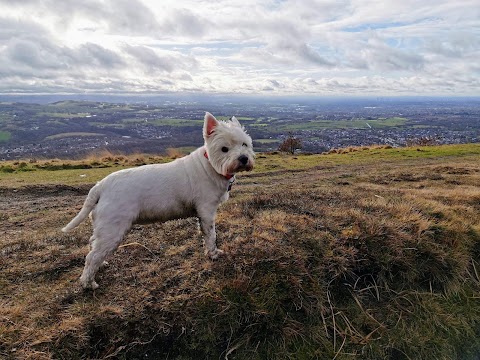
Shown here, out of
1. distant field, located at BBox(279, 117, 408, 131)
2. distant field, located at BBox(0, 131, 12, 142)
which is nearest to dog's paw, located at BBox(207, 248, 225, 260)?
distant field, located at BBox(279, 117, 408, 131)

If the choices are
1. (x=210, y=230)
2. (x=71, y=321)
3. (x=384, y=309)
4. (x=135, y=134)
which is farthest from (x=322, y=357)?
(x=135, y=134)

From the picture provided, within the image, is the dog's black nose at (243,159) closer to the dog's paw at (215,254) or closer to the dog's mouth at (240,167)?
the dog's mouth at (240,167)

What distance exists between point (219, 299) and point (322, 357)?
168 centimetres

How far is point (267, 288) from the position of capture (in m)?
5.56

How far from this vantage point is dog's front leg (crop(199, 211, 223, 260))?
5977 mm

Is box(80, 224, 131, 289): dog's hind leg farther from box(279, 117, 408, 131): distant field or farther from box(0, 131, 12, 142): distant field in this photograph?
box(0, 131, 12, 142): distant field

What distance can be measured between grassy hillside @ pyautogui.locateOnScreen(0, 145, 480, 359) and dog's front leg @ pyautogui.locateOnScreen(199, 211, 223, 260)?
0.74 ft

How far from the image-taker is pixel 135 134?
293 feet

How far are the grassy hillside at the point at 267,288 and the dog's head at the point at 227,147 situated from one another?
1650mm

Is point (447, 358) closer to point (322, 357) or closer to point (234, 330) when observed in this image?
point (322, 357)

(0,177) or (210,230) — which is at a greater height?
(210,230)

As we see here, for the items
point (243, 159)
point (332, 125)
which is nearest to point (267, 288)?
point (243, 159)

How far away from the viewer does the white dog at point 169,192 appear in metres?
5.29

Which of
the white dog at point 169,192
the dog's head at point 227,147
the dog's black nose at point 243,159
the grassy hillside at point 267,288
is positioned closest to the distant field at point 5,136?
the grassy hillside at point 267,288
